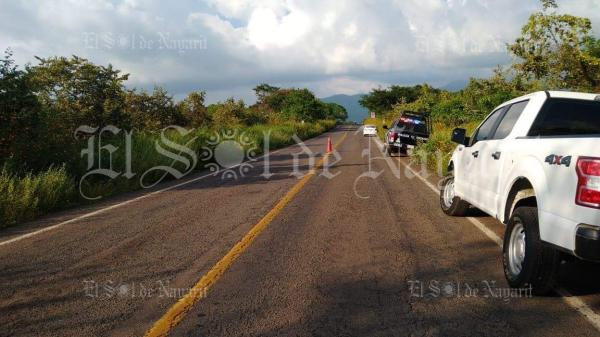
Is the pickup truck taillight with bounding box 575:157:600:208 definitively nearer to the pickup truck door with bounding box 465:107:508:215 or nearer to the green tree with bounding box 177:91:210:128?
the pickup truck door with bounding box 465:107:508:215

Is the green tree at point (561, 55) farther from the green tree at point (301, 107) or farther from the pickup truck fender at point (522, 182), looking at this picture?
the green tree at point (301, 107)

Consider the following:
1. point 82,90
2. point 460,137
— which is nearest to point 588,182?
point 460,137

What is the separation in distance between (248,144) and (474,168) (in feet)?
61.1

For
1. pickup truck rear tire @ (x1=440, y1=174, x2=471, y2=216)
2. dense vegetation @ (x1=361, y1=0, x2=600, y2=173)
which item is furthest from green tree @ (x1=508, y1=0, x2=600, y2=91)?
pickup truck rear tire @ (x1=440, y1=174, x2=471, y2=216)

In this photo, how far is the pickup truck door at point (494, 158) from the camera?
5.86 meters

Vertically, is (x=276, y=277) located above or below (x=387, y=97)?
below

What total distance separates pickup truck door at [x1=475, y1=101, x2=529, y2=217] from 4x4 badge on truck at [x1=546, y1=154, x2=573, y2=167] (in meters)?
1.17

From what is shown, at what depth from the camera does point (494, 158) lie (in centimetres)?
604

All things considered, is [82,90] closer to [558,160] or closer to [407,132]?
[407,132]

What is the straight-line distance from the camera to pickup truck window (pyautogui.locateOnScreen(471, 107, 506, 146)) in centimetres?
681

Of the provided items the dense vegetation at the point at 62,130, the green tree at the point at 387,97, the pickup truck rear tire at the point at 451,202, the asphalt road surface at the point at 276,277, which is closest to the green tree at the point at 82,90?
the dense vegetation at the point at 62,130

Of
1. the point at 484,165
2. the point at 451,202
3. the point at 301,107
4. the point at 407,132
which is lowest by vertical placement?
the point at 451,202

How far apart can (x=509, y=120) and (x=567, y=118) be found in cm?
74

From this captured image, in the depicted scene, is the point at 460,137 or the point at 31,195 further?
the point at 31,195
